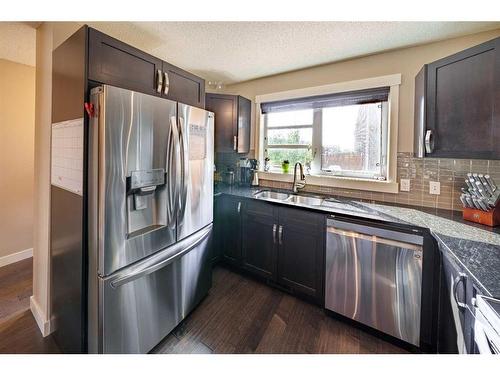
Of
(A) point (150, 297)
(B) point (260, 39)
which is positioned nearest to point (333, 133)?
(B) point (260, 39)

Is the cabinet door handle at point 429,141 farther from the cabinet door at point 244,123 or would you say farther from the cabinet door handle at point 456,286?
the cabinet door at point 244,123

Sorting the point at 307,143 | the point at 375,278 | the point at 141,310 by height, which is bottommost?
the point at 141,310

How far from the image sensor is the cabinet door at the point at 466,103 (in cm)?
132

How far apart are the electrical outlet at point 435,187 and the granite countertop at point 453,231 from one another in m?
0.16

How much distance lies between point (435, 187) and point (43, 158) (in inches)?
125

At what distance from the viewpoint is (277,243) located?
225 centimetres

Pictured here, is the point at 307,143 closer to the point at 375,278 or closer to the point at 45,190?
the point at 375,278

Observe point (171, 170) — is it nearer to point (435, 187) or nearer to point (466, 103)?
point (466, 103)

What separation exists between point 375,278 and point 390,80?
1.79m

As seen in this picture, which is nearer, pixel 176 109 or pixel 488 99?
pixel 488 99

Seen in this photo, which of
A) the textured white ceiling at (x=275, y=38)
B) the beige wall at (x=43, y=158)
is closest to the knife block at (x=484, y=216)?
the textured white ceiling at (x=275, y=38)

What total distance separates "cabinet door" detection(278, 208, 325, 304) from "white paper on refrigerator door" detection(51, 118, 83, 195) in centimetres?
159

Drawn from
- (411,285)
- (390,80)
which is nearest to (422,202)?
(411,285)
